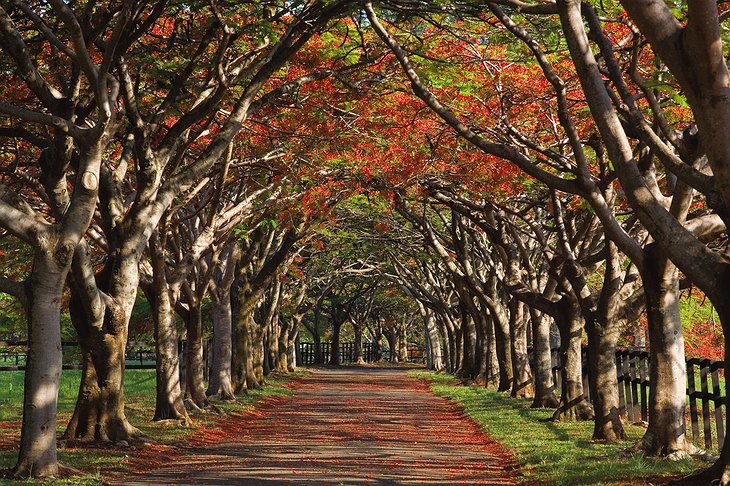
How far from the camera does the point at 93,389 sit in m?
14.4

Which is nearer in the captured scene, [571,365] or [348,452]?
[348,452]

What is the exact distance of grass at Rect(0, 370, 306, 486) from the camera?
38.8ft

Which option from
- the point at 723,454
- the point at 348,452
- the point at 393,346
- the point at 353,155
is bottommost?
the point at 348,452

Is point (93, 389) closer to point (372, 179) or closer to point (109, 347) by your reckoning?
point (109, 347)

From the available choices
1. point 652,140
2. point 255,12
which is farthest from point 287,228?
point 652,140

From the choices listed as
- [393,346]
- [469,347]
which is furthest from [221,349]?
[393,346]

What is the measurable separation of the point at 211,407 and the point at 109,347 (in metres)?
8.13

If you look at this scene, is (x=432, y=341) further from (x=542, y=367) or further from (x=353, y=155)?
(x=353, y=155)

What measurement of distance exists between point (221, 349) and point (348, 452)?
1200 centimetres

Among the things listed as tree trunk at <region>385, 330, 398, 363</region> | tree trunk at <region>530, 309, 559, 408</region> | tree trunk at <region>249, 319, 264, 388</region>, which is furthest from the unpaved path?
tree trunk at <region>385, 330, 398, 363</region>

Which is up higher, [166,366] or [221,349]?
[221,349]

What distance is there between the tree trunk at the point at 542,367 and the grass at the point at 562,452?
480mm

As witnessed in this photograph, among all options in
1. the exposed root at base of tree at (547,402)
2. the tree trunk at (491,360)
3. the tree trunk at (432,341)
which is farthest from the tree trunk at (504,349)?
the tree trunk at (432,341)

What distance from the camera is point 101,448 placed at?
45.2 feet
